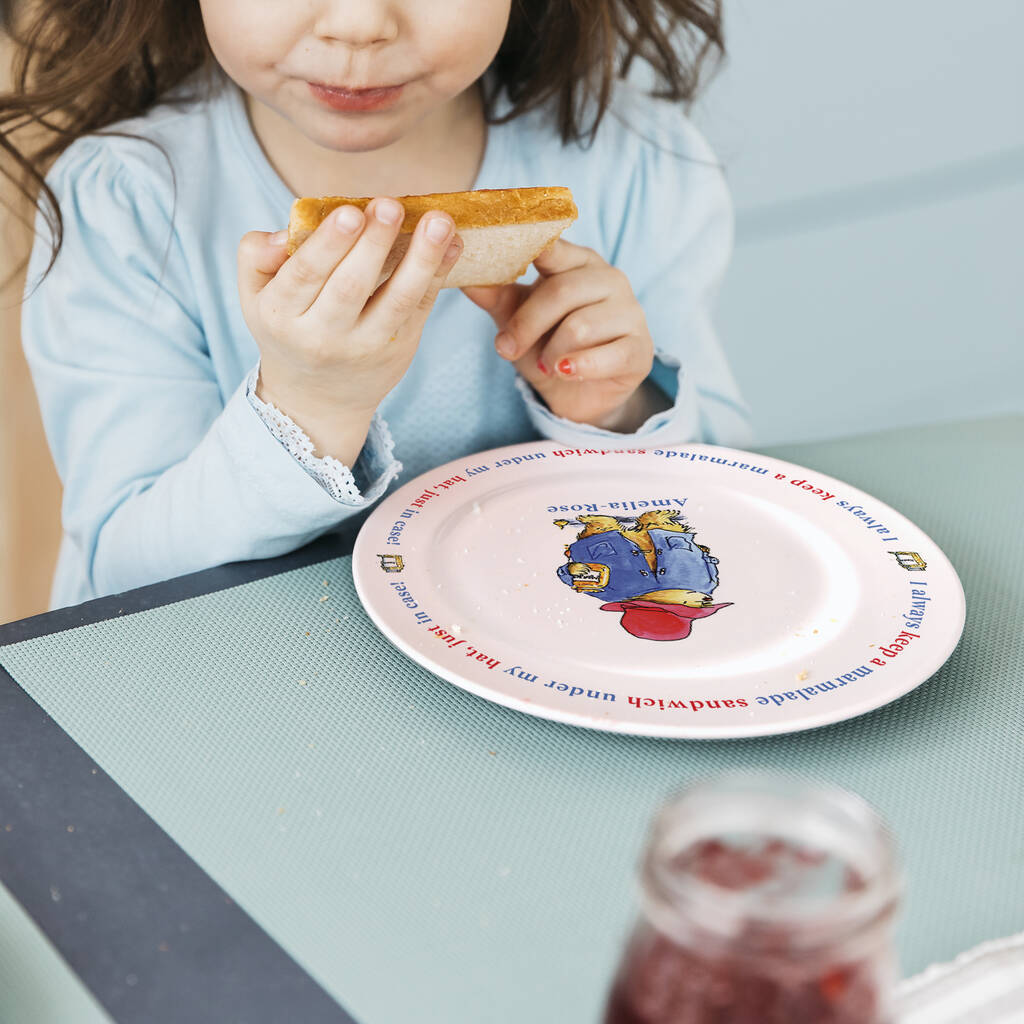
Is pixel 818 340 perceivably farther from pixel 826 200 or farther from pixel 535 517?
pixel 535 517

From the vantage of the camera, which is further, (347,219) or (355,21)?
(355,21)

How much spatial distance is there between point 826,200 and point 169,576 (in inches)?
84.1

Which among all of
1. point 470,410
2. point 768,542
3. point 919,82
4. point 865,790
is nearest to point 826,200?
point 919,82

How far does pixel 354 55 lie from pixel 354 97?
4 cm

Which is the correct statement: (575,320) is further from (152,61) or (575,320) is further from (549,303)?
(152,61)

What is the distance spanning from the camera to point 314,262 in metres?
0.71

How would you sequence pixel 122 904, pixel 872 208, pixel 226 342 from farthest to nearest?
pixel 872 208, pixel 226 342, pixel 122 904

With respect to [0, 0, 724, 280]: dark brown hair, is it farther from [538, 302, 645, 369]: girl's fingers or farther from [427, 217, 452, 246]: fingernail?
[427, 217, 452, 246]: fingernail

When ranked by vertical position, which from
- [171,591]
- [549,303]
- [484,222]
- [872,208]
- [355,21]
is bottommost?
[872,208]

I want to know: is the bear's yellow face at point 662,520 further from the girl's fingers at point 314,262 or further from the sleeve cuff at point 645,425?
the girl's fingers at point 314,262

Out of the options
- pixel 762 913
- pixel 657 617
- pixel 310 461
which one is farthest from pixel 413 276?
pixel 762 913

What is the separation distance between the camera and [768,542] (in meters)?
0.76

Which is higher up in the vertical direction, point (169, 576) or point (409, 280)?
point (409, 280)

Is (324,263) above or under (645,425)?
above
